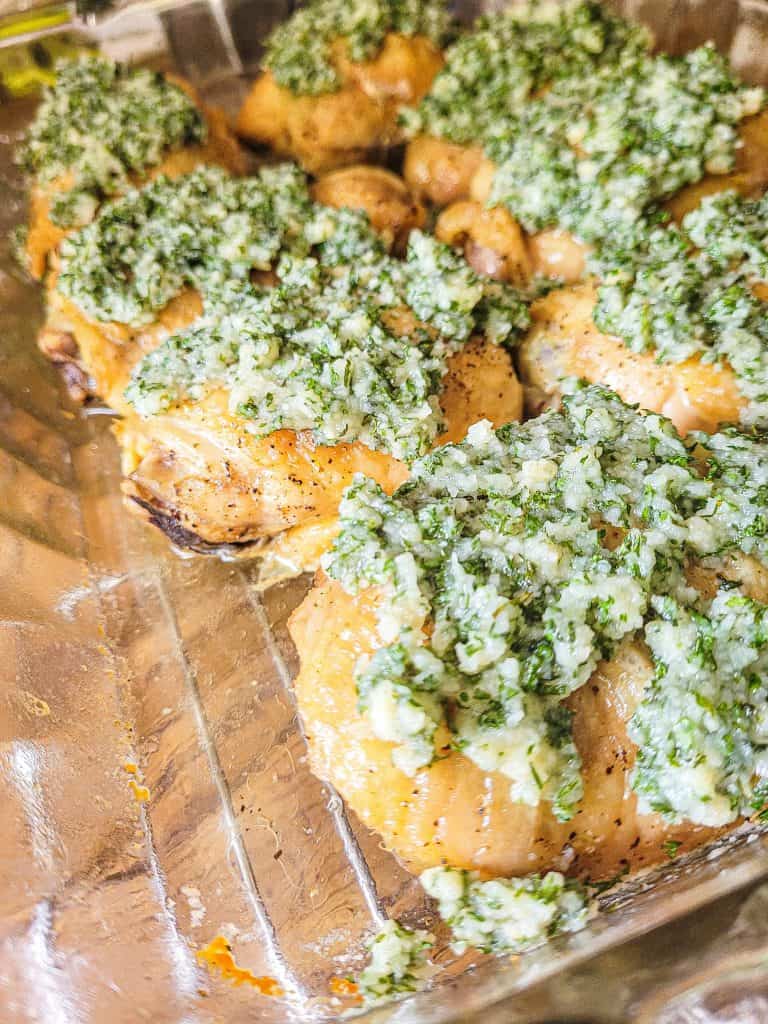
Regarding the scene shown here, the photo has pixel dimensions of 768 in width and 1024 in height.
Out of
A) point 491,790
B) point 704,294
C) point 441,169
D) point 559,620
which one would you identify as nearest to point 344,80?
point 441,169

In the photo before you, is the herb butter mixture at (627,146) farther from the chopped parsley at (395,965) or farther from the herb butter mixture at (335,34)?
the chopped parsley at (395,965)

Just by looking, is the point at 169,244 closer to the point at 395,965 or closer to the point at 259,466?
the point at 259,466

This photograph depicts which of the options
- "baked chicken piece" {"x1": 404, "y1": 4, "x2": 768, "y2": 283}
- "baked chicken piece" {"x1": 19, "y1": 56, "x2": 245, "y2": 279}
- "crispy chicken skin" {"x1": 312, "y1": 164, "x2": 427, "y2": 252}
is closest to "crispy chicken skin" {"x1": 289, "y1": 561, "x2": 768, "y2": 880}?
"baked chicken piece" {"x1": 404, "y1": 4, "x2": 768, "y2": 283}

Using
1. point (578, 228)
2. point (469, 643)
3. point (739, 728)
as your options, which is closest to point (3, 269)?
point (578, 228)

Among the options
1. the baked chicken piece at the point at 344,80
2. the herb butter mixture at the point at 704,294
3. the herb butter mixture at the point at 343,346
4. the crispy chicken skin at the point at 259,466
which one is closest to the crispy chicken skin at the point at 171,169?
the baked chicken piece at the point at 344,80

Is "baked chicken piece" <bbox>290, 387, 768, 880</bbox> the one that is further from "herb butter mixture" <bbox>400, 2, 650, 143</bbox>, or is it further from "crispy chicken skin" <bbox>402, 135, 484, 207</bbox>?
"herb butter mixture" <bbox>400, 2, 650, 143</bbox>
